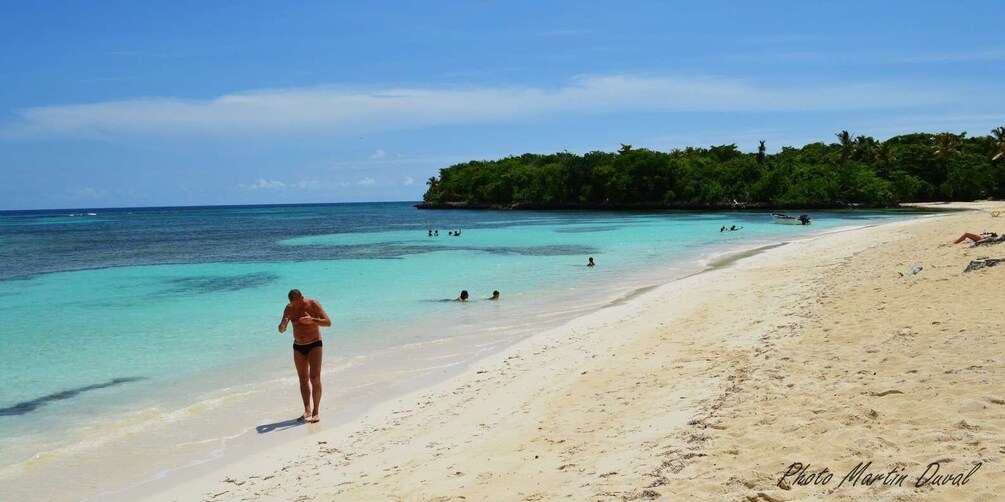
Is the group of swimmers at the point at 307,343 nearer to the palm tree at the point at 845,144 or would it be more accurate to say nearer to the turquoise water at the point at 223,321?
the turquoise water at the point at 223,321

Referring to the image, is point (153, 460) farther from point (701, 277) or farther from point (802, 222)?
point (802, 222)

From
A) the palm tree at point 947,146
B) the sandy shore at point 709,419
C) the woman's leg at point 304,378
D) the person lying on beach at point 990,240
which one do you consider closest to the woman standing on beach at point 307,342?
the woman's leg at point 304,378

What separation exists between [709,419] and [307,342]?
4812 mm

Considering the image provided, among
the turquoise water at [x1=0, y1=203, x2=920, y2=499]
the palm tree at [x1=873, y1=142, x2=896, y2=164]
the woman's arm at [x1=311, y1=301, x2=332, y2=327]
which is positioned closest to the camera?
the woman's arm at [x1=311, y1=301, x2=332, y2=327]

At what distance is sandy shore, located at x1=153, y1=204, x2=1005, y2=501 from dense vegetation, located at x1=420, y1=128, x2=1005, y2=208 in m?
72.9

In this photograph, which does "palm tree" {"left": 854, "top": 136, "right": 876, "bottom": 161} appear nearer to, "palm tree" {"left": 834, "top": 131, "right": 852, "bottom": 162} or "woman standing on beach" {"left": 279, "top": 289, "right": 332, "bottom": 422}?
"palm tree" {"left": 834, "top": 131, "right": 852, "bottom": 162}

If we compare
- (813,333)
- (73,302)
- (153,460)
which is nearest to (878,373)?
(813,333)

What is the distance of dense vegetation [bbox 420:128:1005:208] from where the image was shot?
77.2m

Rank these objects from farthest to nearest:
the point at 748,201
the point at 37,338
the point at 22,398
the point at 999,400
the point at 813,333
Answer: the point at 748,201 → the point at 37,338 → the point at 22,398 → the point at 813,333 → the point at 999,400

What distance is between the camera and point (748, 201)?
281 ft

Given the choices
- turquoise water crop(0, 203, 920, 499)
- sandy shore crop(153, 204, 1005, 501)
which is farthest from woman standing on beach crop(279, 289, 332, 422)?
turquoise water crop(0, 203, 920, 499)

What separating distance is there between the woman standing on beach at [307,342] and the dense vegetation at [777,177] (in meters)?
77.1

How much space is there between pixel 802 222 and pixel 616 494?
48170 mm

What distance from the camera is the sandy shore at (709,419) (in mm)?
4402
